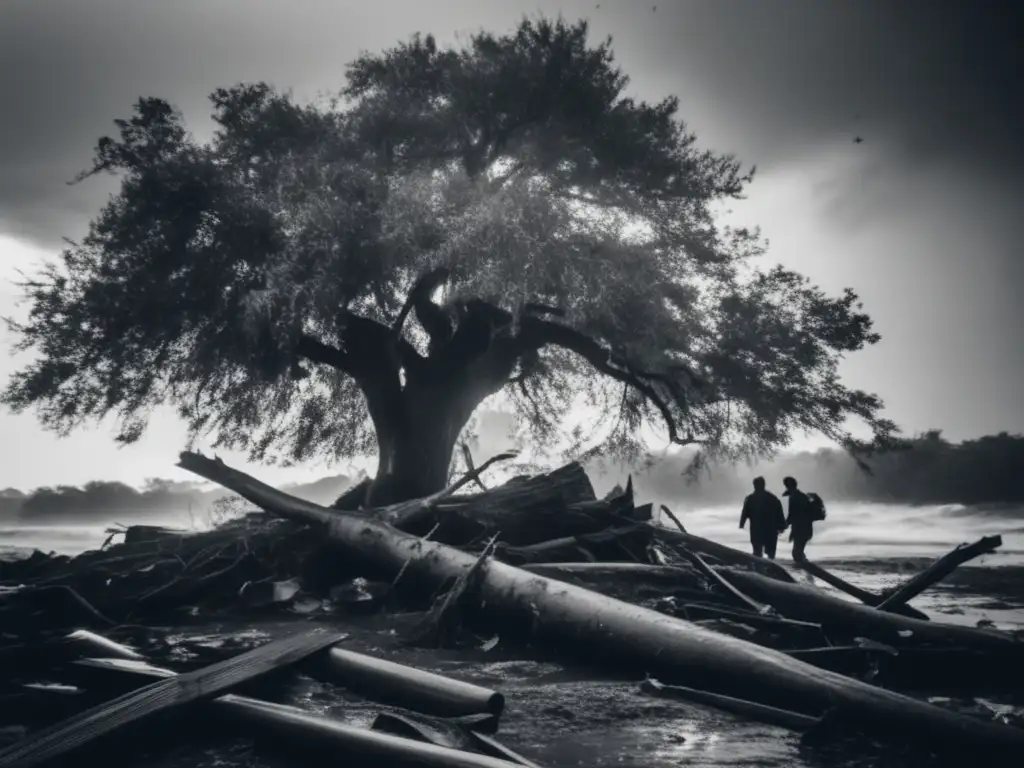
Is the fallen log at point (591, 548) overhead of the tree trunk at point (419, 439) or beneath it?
beneath

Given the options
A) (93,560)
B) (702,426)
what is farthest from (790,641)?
(702,426)

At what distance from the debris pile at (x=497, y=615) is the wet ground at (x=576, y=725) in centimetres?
15

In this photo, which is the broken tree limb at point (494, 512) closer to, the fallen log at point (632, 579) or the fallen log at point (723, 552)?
the fallen log at point (723, 552)

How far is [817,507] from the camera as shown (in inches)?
432

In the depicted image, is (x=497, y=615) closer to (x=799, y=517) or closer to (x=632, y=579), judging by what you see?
(x=632, y=579)

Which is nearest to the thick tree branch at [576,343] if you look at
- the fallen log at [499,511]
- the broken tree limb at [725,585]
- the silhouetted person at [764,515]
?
the silhouetted person at [764,515]

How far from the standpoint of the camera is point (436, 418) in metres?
14.2

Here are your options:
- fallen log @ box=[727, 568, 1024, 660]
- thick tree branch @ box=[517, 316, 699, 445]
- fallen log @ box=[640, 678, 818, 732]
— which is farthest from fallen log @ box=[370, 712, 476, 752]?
thick tree branch @ box=[517, 316, 699, 445]

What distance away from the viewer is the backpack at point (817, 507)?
10773 millimetres

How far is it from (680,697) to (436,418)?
35.6 ft

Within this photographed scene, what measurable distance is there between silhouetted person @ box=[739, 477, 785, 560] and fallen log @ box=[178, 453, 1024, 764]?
228 inches

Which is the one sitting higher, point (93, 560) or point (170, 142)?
point (170, 142)

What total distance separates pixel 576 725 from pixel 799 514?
9.20 meters

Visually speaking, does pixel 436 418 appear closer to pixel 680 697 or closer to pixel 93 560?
pixel 93 560
